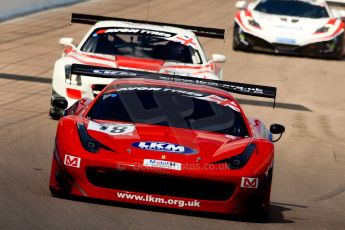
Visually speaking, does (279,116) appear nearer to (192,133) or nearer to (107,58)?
(107,58)

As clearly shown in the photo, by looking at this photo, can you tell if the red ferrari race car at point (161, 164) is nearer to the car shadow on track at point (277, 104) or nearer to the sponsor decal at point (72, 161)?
the sponsor decal at point (72, 161)

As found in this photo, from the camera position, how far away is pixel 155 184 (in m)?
8.98

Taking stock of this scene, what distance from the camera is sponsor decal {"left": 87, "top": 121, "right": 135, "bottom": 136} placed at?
9367 mm

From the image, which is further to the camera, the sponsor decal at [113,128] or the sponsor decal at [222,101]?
the sponsor decal at [222,101]

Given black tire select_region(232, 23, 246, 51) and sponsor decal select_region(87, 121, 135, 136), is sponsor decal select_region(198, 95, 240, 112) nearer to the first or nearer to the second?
sponsor decal select_region(87, 121, 135, 136)

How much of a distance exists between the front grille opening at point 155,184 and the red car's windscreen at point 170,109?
90 cm

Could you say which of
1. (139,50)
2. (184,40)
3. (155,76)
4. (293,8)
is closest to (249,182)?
(155,76)

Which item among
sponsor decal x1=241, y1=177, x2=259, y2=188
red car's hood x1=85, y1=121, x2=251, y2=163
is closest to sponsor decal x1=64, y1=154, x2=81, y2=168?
red car's hood x1=85, y1=121, x2=251, y2=163

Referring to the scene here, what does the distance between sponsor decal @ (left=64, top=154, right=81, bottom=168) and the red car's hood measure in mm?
271

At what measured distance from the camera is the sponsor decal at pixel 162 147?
360 inches

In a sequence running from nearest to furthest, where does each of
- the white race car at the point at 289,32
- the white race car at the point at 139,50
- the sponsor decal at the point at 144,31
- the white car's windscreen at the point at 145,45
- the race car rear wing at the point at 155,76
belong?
1. the race car rear wing at the point at 155,76
2. the white race car at the point at 139,50
3. the white car's windscreen at the point at 145,45
4. the sponsor decal at the point at 144,31
5. the white race car at the point at 289,32

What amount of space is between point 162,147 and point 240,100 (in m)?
9.29

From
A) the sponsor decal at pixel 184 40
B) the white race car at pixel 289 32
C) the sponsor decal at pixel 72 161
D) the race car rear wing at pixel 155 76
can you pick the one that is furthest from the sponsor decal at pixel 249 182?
the white race car at pixel 289 32

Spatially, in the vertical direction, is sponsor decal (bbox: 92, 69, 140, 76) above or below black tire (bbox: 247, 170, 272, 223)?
above
